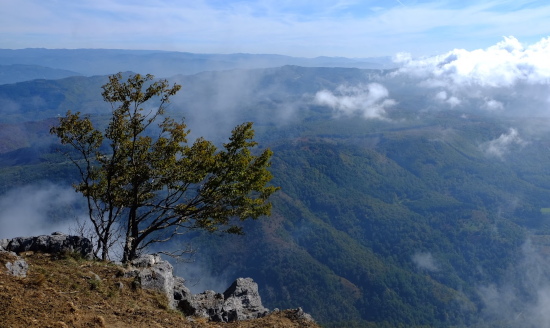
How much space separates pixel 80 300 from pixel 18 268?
3.91m

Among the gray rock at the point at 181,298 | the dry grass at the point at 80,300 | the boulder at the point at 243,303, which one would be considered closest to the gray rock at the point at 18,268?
the dry grass at the point at 80,300

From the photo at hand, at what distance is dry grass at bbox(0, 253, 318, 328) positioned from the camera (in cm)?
1365

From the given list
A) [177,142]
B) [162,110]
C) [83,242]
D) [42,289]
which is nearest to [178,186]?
[177,142]

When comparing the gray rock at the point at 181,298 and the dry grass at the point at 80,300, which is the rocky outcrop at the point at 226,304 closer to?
the gray rock at the point at 181,298

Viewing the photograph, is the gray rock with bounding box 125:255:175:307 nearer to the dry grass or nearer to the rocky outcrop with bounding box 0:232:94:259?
the dry grass

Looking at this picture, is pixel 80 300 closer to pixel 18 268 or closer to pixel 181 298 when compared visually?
pixel 18 268

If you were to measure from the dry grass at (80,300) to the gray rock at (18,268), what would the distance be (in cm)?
23

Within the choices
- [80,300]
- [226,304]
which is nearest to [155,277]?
[80,300]

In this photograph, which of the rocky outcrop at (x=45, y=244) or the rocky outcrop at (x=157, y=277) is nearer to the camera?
the rocky outcrop at (x=157, y=277)

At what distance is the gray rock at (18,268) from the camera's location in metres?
17.2

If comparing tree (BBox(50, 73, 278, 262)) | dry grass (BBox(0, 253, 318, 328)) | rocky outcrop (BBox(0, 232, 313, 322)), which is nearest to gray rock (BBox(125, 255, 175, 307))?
rocky outcrop (BBox(0, 232, 313, 322))

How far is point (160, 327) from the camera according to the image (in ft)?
51.1

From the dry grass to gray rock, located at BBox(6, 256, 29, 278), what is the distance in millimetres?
229

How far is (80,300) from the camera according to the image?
1631cm
